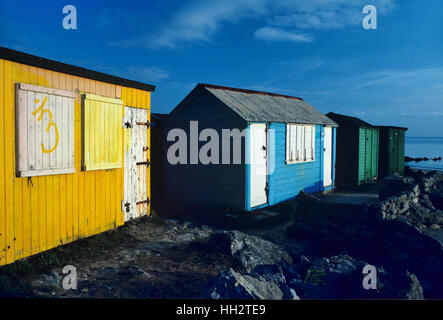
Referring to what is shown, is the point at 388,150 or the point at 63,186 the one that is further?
the point at 388,150

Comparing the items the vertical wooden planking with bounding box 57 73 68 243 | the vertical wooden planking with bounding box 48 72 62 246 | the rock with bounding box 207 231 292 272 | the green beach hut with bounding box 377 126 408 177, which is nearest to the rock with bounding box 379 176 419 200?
the rock with bounding box 207 231 292 272

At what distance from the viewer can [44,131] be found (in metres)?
6.02

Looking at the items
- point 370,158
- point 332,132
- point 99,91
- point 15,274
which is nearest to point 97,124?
point 99,91

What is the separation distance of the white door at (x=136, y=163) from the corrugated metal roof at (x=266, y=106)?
241cm

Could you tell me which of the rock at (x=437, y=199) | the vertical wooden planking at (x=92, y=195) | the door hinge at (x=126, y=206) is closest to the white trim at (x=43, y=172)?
the vertical wooden planking at (x=92, y=195)

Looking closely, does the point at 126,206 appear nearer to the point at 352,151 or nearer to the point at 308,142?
the point at 308,142

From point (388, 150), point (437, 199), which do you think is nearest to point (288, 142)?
point (437, 199)

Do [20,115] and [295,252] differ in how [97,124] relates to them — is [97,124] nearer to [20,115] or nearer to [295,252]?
[20,115]

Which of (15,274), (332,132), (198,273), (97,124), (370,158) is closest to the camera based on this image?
(15,274)

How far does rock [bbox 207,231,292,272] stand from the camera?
6152 millimetres

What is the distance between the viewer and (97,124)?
7.20 meters

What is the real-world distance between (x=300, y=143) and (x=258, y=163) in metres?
2.70

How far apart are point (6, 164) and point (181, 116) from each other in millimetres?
5779

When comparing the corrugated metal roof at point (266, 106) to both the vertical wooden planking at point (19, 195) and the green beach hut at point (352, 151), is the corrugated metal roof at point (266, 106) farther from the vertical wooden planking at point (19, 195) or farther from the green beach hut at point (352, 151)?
the vertical wooden planking at point (19, 195)
